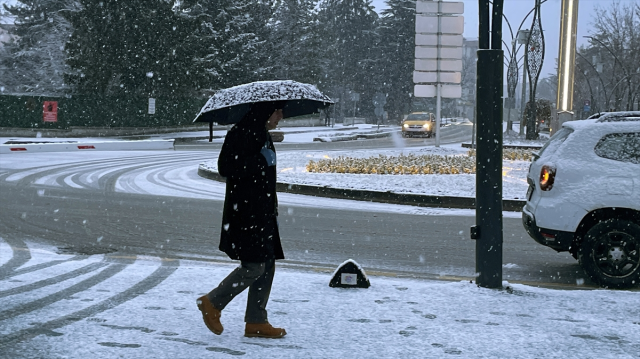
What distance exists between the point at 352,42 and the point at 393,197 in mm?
86199

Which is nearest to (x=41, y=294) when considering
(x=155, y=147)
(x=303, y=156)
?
(x=303, y=156)

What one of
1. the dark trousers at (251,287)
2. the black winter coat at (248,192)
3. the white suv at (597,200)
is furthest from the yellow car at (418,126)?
the black winter coat at (248,192)

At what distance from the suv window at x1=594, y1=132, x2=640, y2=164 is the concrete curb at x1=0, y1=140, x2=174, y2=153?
23.0m

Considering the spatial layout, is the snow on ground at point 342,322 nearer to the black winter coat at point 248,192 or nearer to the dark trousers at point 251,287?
the dark trousers at point 251,287

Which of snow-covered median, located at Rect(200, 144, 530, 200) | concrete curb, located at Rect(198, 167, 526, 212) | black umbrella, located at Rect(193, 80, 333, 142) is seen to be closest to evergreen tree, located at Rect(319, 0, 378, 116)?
snow-covered median, located at Rect(200, 144, 530, 200)

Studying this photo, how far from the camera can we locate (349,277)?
20.7 ft

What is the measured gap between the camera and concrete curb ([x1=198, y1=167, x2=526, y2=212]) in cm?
1295

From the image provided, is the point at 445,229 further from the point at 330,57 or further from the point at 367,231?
the point at 330,57

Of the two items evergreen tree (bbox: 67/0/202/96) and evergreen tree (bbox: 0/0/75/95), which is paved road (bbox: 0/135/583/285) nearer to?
evergreen tree (bbox: 67/0/202/96)

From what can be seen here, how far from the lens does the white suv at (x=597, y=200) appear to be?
22.7ft

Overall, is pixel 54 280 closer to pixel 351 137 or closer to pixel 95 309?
pixel 95 309

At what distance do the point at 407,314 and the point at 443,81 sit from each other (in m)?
20.6

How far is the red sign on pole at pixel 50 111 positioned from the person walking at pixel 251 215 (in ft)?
133

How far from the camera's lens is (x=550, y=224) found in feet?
23.4
